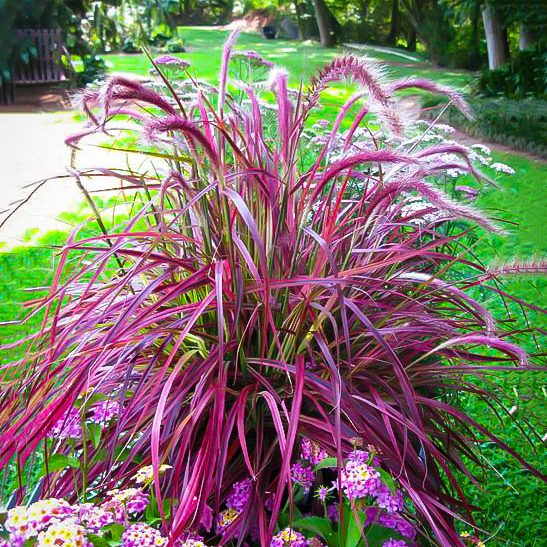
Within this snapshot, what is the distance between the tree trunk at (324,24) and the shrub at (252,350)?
78.3 ft

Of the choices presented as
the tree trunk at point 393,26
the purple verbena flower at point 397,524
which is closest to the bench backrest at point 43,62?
the purple verbena flower at point 397,524

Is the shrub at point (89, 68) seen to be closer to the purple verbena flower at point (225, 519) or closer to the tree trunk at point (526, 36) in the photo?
the tree trunk at point (526, 36)

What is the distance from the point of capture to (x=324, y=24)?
25062 mm

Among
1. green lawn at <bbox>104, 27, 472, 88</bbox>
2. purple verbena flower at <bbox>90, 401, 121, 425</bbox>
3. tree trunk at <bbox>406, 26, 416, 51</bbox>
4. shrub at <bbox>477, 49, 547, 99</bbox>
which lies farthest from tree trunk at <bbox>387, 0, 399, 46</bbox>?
purple verbena flower at <bbox>90, 401, 121, 425</bbox>

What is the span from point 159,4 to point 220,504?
1585 centimetres

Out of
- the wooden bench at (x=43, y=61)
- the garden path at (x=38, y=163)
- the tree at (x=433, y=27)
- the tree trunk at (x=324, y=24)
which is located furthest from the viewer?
the tree trunk at (x=324, y=24)

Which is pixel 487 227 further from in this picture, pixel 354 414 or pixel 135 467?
pixel 135 467

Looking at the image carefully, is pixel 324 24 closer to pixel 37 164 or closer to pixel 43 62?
pixel 43 62

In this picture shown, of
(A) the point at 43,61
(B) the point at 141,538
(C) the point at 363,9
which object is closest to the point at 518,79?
(A) the point at 43,61

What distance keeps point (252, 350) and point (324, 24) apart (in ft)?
81.9

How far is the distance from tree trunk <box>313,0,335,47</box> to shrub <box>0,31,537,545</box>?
23881mm

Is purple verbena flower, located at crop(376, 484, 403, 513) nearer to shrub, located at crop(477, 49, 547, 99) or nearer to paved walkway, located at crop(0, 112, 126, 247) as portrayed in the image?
paved walkway, located at crop(0, 112, 126, 247)

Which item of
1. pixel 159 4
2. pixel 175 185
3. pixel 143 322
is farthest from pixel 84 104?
pixel 159 4

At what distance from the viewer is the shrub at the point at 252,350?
1487mm
